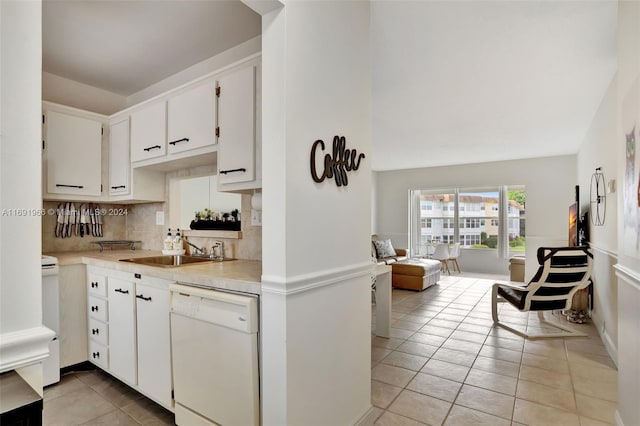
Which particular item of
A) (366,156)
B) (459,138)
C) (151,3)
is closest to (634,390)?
(366,156)

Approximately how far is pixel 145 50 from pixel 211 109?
3.16 ft

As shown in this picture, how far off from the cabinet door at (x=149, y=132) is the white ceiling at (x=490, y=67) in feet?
5.74

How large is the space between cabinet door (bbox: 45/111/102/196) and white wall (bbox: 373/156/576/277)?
6915mm

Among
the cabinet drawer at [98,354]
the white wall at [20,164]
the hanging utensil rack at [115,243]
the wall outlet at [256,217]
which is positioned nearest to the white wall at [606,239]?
the wall outlet at [256,217]

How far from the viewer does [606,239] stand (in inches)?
130

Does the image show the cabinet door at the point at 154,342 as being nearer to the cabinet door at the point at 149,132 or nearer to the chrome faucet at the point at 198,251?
the chrome faucet at the point at 198,251

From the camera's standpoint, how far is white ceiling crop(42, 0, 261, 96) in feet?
7.00

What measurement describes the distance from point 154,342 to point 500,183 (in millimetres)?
7431

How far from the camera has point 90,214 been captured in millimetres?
3354

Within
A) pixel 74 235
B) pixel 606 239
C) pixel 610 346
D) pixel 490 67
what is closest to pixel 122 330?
pixel 74 235

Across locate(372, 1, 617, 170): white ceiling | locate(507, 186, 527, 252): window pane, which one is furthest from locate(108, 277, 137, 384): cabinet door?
locate(507, 186, 527, 252): window pane

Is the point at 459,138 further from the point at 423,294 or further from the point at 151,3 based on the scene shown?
the point at 151,3

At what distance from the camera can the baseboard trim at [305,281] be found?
1.42m

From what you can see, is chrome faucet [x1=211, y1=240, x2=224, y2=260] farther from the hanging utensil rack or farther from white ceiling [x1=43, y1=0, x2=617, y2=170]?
white ceiling [x1=43, y1=0, x2=617, y2=170]
